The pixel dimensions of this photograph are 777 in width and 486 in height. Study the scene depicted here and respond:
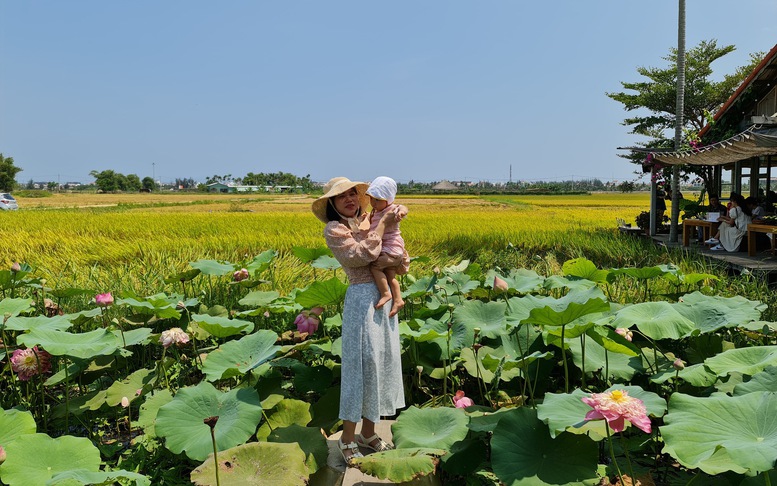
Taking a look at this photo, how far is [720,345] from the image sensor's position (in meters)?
2.64

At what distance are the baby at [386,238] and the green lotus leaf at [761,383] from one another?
3.85 ft

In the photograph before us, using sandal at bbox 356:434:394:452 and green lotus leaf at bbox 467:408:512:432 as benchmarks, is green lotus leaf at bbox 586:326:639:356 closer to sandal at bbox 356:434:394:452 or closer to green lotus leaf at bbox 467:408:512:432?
green lotus leaf at bbox 467:408:512:432

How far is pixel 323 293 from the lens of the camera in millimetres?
2643

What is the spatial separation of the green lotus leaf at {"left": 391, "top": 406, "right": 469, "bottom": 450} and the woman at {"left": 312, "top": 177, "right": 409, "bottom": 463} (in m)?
0.14

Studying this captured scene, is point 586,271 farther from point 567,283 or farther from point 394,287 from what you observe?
point 394,287

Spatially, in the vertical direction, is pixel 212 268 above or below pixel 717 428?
above

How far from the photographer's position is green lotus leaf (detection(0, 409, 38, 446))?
1.91m

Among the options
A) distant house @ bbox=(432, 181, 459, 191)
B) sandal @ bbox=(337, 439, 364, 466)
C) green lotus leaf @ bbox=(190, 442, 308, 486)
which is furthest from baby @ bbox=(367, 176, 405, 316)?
distant house @ bbox=(432, 181, 459, 191)

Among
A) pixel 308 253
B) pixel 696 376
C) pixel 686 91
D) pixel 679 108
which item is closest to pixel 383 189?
pixel 696 376

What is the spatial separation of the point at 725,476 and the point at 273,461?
1.43 m

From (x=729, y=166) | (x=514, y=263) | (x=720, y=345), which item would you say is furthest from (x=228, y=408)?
(x=729, y=166)

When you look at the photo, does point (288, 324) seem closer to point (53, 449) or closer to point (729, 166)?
point (53, 449)

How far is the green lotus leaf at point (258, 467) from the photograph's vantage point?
66.6 inches

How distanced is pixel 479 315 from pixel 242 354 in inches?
A: 44.7
